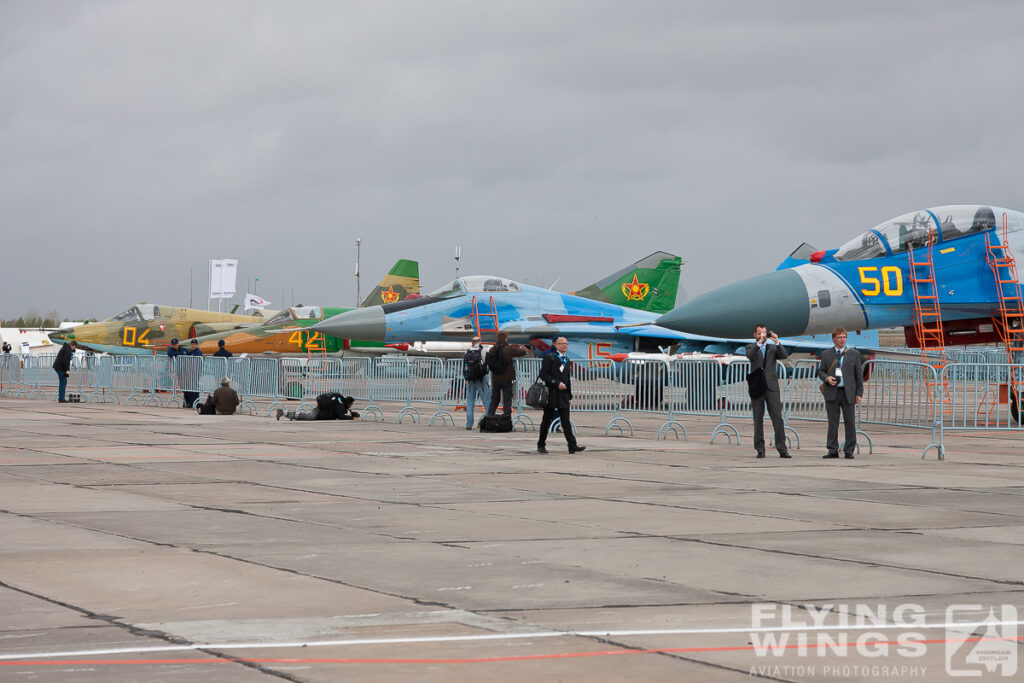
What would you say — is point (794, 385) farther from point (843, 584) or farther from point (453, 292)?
point (843, 584)

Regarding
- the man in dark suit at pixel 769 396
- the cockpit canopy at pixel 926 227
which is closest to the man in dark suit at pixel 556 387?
the man in dark suit at pixel 769 396

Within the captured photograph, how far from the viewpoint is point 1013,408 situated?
19094 millimetres

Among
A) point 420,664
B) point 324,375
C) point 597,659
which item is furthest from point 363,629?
point 324,375

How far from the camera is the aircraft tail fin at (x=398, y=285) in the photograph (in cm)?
4022

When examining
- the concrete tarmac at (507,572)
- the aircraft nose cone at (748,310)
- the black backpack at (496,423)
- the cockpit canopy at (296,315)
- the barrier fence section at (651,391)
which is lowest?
the concrete tarmac at (507,572)

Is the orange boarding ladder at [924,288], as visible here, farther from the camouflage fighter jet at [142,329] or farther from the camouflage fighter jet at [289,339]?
the camouflage fighter jet at [142,329]

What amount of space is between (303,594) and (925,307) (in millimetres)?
15825

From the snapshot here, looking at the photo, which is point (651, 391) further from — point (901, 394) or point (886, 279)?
point (886, 279)

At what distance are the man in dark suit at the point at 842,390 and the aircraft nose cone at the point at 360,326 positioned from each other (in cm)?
1509

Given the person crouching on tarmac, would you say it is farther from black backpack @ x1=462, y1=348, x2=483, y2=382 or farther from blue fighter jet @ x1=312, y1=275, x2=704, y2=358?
blue fighter jet @ x1=312, y1=275, x2=704, y2=358

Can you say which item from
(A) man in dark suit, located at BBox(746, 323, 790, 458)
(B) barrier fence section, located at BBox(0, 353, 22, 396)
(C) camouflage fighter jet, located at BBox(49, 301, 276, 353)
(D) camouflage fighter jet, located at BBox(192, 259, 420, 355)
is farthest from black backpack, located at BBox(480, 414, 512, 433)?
(C) camouflage fighter jet, located at BBox(49, 301, 276, 353)

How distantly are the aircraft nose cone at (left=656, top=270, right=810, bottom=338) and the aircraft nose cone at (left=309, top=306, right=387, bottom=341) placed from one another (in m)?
9.96

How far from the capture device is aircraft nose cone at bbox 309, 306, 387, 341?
26.8 metres

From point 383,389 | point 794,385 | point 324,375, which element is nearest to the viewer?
point 794,385
